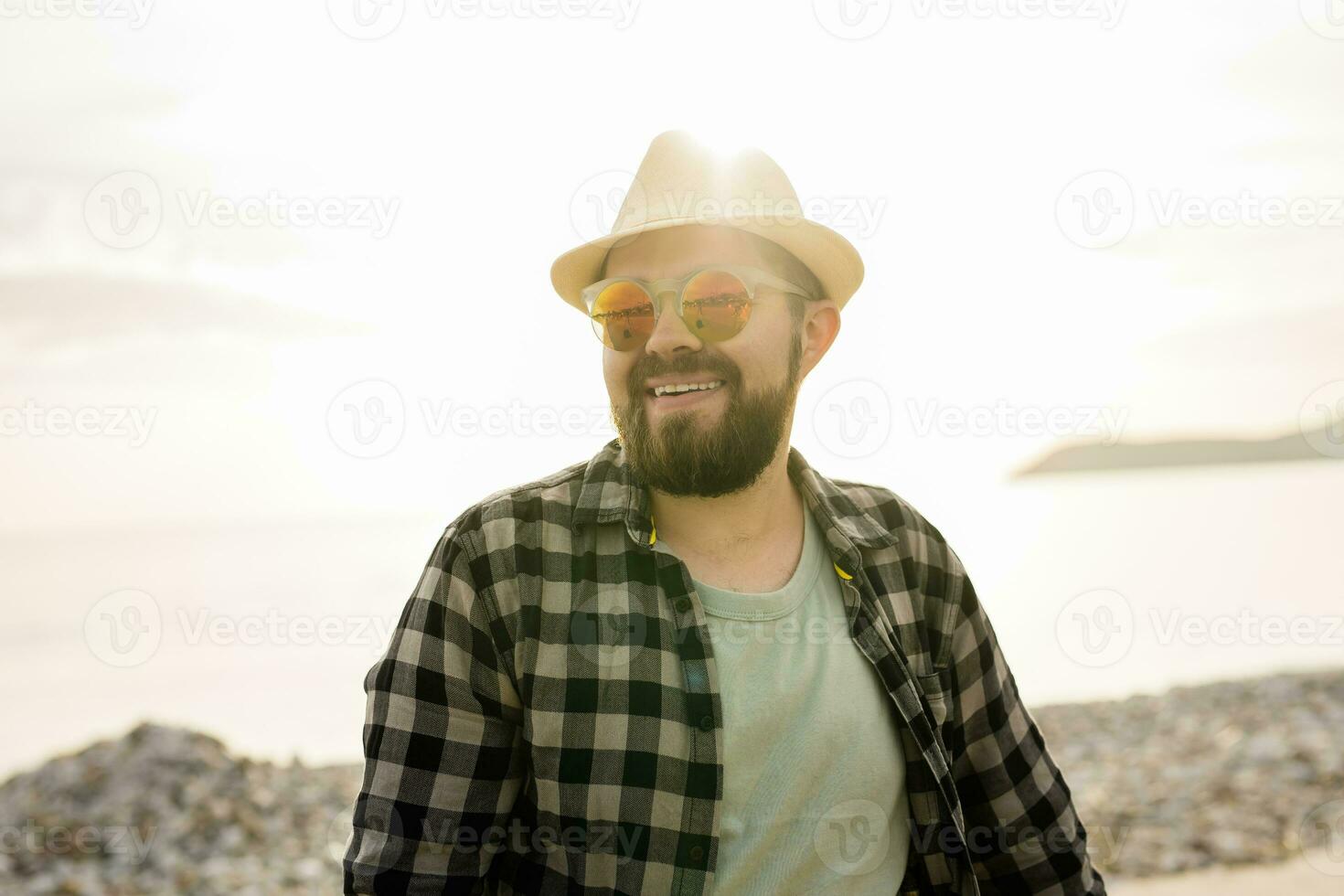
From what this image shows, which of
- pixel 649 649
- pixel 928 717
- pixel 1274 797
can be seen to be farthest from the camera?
pixel 1274 797

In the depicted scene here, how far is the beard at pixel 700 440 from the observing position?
7.34 ft

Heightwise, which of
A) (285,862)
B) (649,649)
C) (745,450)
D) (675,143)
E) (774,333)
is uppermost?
(675,143)

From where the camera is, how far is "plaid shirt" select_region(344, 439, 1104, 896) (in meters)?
1.85

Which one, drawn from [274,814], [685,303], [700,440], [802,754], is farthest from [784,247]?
[274,814]

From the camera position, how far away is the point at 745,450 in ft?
7.48

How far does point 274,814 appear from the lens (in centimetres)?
506

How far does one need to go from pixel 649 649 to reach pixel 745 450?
1.77 feet

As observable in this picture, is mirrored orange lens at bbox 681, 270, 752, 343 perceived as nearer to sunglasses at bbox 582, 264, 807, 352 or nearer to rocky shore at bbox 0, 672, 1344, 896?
sunglasses at bbox 582, 264, 807, 352

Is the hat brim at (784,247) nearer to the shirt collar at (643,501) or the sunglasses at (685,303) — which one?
the sunglasses at (685,303)

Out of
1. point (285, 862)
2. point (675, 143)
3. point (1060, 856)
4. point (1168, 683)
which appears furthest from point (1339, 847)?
point (285, 862)

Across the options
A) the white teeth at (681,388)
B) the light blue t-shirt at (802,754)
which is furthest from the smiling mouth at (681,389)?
the light blue t-shirt at (802,754)

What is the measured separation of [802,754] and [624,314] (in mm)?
1085

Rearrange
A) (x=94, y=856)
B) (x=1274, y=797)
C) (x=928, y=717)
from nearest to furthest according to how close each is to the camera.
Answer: (x=928, y=717)
(x=94, y=856)
(x=1274, y=797)

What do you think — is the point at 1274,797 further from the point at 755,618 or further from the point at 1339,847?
the point at 755,618
